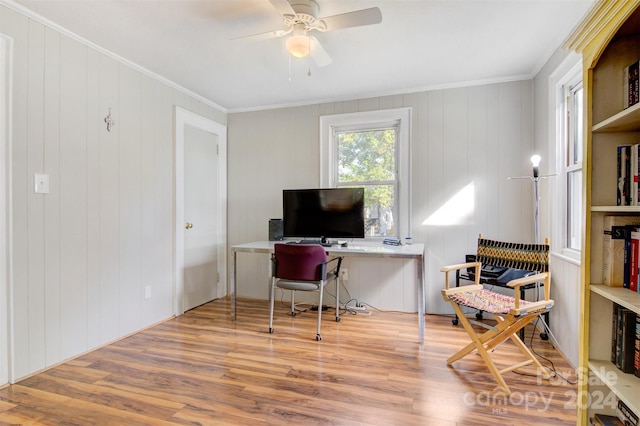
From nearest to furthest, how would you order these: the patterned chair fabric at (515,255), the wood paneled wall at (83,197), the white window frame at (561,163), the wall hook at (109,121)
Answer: the wood paneled wall at (83,197), the patterned chair fabric at (515,255), the white window frame at (561,163), the wall hook at (109,121)

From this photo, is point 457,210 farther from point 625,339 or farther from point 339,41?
point 625,339

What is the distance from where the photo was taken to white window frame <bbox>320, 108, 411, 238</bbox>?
3.40 meters

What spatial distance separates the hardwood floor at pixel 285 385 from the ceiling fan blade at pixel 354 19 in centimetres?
217

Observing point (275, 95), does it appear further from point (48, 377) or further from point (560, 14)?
point (48, 377)

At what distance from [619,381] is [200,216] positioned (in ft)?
11.8

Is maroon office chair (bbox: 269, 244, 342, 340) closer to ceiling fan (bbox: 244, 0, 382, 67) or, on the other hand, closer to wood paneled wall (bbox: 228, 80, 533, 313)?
wood paneled wall (bbox: 228, 80, 533, 313)

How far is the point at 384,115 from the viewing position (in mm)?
3486

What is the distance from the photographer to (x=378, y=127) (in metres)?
3.58

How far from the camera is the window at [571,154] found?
93.0 inches

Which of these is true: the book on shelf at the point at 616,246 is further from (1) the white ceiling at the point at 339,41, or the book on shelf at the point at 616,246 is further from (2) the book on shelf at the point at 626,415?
(1) the white ceiling at the point at 339,41

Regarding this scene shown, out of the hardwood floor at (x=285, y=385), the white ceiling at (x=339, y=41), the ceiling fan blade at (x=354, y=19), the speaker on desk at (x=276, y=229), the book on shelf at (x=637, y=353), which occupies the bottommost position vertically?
the hardwood floor at (x=285, y=385)

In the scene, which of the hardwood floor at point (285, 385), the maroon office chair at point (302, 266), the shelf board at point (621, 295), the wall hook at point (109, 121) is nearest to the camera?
the shelf board at point (621, 295)

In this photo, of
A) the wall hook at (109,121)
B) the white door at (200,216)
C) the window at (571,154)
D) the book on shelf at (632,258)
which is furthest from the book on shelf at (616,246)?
the white door at (200,216)

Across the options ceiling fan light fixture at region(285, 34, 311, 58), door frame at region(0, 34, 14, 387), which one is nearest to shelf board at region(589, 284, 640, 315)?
ceiling fan light fixture at region(285, 34, 311, 58)
